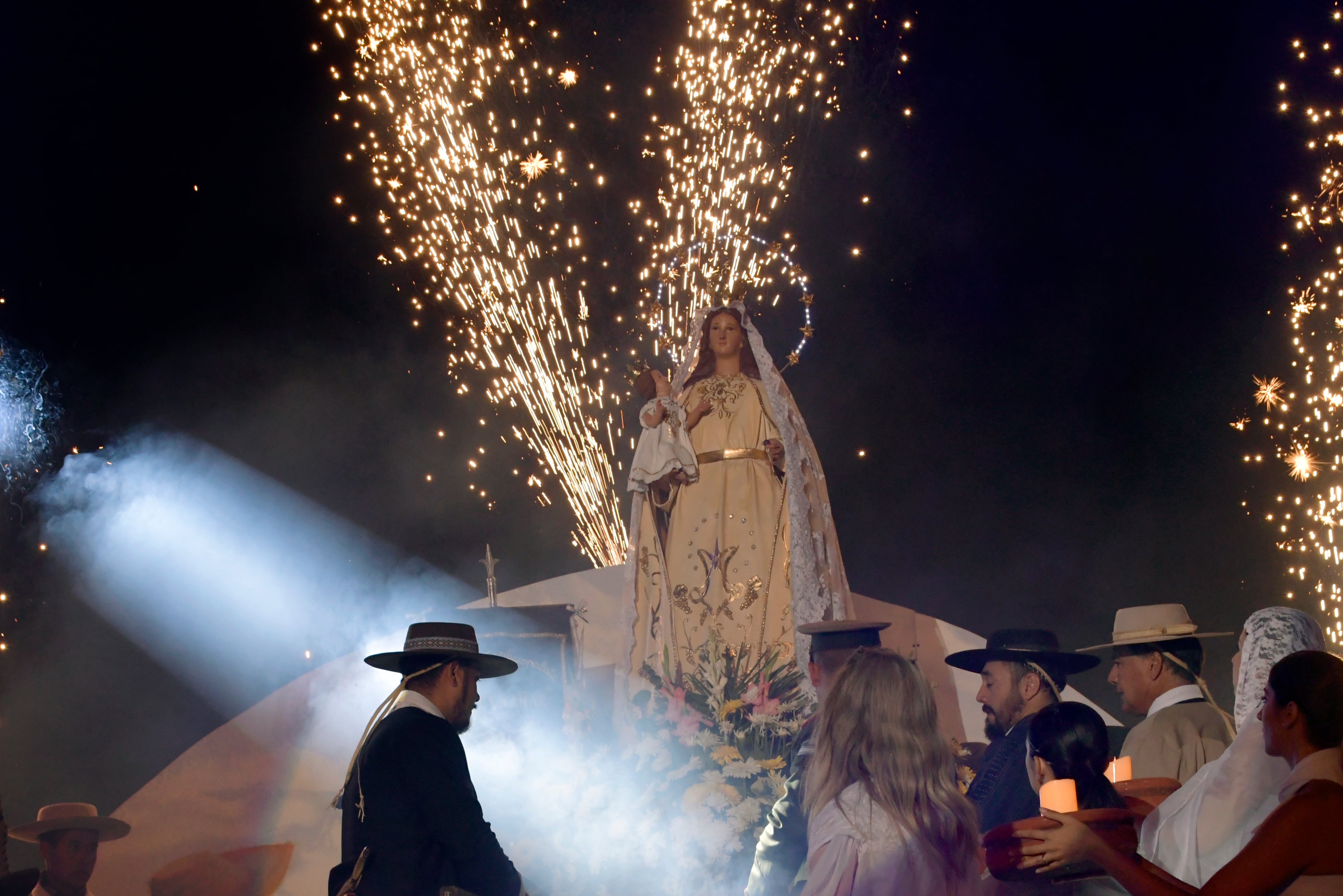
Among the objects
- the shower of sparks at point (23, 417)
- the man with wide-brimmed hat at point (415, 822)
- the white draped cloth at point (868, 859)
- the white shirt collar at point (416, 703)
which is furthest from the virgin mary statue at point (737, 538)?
the shower of sparks at point (23, 417)

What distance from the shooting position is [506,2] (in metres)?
8.59

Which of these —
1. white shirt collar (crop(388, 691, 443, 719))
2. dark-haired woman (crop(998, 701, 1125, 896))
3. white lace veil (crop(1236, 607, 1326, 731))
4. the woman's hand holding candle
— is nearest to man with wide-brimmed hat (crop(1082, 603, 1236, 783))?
white lace veil (crop(1236, 607, 1326, 731))

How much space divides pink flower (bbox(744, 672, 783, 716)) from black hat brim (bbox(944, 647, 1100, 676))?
67cm

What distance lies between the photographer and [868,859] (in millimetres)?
2240

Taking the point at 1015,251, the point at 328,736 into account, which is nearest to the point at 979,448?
the point at 1015,251

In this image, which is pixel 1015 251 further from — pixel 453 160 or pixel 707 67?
pixel 453 160

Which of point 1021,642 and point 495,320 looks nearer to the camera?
point 1021,642

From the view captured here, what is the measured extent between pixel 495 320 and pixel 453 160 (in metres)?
1.37

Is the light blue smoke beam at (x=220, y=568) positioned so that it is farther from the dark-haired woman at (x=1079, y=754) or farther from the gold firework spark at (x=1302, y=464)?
the gold firework spark at (x=1302, y=464)

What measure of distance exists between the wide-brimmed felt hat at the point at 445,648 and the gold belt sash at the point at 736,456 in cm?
269

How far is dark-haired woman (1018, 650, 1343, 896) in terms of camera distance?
2.00 meters

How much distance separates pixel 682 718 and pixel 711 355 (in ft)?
9.87

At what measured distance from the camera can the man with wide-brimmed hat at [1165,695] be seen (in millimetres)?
3590

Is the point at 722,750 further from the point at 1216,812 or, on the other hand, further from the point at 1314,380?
the point at 1314,380
